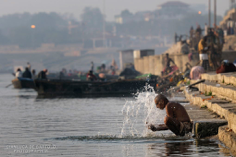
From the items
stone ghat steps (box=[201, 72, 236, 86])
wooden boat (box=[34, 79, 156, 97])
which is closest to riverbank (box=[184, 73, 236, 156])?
stone ghat steps (box=[201, 72, 236, 86])

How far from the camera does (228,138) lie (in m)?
10.7

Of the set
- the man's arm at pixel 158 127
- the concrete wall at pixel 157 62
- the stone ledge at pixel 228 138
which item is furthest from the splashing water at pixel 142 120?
the concrete wall at pixel 157 62

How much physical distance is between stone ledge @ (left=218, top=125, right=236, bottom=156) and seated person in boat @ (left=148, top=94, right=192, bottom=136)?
47.0 inches

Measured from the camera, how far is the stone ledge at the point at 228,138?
10.2 m

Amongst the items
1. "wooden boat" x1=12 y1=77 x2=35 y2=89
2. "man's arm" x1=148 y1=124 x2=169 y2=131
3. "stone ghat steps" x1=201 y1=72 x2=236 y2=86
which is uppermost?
"stone ghat steps" x1=201 y1=72 x2=236 y2=86

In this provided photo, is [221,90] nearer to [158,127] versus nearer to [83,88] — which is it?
[158,127]

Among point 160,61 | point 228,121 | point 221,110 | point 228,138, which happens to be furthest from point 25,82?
point 228,138

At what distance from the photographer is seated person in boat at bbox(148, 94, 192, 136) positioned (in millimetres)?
12484

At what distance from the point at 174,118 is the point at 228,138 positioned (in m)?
2.10

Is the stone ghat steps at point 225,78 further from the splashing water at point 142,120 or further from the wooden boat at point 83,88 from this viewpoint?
the wooden boat at point 83,88

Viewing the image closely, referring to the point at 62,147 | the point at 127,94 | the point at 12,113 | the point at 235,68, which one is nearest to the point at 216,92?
the point at 235,68

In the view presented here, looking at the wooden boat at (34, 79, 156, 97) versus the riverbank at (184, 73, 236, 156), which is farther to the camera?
the wooden boat at (34, 79, 156, 97)

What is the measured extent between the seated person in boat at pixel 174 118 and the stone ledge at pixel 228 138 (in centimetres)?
119

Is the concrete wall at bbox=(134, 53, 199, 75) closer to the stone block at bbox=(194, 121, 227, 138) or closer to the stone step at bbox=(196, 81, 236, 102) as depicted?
the stone step at bbox=(196, 81, 236, 102)
